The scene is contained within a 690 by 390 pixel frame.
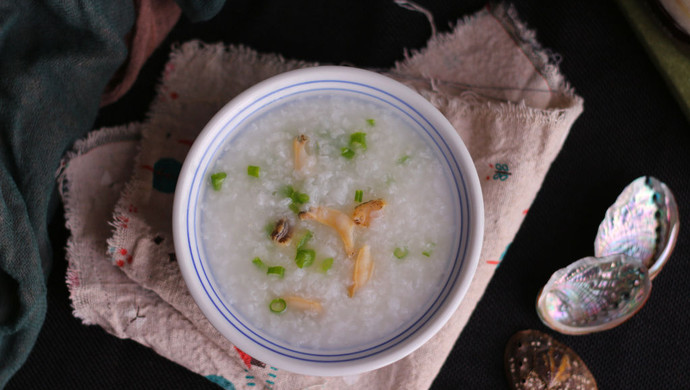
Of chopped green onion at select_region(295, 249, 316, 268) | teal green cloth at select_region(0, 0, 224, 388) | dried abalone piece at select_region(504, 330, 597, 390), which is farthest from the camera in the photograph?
dried abalone piece at select_region(504, 330, 597, 390)

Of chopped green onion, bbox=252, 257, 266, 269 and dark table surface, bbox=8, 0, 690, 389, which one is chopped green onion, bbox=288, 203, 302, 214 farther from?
dark table surface, bbox=8, 0, 690, 389

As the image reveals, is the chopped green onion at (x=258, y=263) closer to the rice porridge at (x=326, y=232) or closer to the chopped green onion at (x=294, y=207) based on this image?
the rice porridge at (x=326, y=232)

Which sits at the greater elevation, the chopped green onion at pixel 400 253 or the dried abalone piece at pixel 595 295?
the chopped green onion at pixel 400 253

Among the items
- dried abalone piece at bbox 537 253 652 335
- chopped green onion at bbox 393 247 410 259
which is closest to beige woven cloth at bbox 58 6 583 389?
dried abalone piece at bbox 537 253 652 335

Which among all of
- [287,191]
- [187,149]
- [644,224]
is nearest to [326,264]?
[287,191]

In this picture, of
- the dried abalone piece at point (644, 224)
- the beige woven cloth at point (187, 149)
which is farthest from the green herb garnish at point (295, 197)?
the dried abalone piece at point (644, 224)

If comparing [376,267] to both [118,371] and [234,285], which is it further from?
[118,371]

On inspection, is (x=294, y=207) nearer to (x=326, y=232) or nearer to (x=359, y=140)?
(x=326, y=232)

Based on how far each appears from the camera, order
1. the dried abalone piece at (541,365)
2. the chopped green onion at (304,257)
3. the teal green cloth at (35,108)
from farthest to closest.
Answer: the dried abalone piece at (541,365), the teal green cloth at (35,108), the chopped green onion at (304,257)
